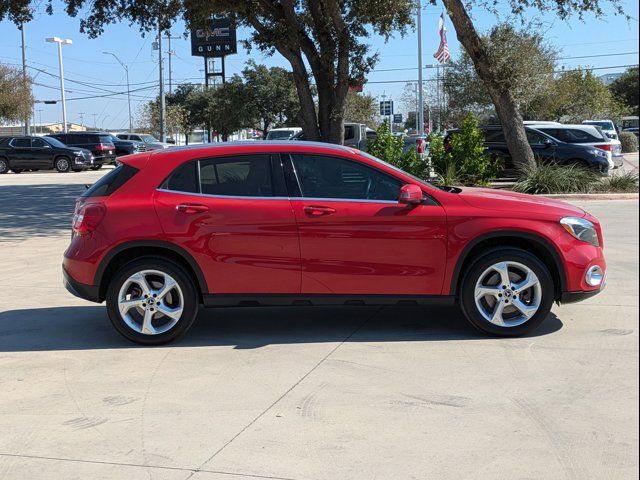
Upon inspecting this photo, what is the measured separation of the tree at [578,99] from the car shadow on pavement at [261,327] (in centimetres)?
4083

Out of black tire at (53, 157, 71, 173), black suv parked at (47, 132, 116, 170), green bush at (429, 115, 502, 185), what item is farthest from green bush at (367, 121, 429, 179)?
black suv parked at (47, 132, 116, 170)

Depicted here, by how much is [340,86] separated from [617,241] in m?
10.2

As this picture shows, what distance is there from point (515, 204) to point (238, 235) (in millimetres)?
2385

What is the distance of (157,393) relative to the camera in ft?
16.2

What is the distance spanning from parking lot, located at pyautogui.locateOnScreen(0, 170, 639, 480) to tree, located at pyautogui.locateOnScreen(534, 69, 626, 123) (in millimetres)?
41130

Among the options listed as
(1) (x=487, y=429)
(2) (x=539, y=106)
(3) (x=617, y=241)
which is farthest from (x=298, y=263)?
(2) (x=539, y=106)

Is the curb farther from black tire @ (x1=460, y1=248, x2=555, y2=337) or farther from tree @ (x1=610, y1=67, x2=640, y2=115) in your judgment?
black tire @ (x1=460, y1=248, x2=555, y2=337)

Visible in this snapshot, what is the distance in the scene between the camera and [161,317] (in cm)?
602

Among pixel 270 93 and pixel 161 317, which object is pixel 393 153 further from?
pixel 270 93

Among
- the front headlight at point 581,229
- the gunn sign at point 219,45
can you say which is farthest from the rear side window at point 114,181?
the gunn sign at point 219,45

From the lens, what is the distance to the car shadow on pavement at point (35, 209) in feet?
44.3

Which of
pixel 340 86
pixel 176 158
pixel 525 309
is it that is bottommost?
pixel 525 309

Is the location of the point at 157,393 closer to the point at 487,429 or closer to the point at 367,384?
the point at 367,384

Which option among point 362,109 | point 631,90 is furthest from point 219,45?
point 631,90
